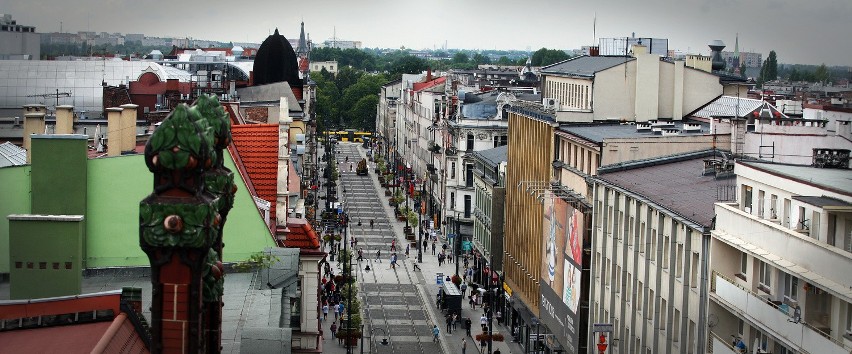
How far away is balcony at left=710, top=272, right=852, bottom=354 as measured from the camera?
35500 mm

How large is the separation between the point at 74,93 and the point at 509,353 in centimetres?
3544

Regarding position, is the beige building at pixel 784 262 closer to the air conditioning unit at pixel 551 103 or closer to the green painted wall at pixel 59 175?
the green painted wall at pixel 59 175

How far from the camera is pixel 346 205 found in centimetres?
15075

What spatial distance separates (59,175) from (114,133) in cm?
1505

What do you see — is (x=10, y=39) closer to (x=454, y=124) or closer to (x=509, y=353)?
(x=509, y=353)

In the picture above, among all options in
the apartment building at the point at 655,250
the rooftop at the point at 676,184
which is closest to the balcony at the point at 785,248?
the apartment building at the point at 655,250

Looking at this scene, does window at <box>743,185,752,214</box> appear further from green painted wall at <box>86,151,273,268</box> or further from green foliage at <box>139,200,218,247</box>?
green foliage at <box>139,200,218,247</box>

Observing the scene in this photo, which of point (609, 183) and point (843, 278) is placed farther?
point (609, 183)

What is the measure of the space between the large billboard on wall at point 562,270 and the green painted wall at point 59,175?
99.2 feet

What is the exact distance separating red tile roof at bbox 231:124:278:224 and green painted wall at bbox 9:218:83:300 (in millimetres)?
24319

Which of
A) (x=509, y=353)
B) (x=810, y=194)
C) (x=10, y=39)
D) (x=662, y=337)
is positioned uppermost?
(x=10, y=39)

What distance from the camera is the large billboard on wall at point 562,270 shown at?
64.3 metres

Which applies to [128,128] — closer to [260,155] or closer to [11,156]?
[260,155]

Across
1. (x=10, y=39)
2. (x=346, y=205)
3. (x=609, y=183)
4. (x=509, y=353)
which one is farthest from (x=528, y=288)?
(x=346, y=205)
